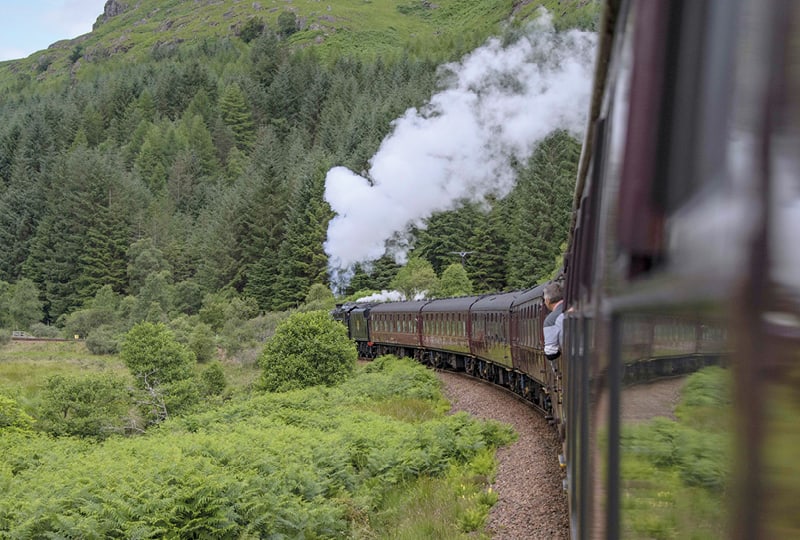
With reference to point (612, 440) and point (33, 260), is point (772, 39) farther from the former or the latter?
point (33, 260)

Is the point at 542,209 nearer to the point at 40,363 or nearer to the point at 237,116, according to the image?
the point at 40,363

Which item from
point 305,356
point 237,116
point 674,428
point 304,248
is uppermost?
point 237,116

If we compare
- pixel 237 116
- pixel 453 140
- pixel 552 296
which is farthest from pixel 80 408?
pixel 237 116

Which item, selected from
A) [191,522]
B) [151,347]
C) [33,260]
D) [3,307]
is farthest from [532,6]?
[191,522]

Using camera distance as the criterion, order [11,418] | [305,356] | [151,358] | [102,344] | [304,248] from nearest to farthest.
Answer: [11,418] → [151,358] → [305,356] → [102,344] → [304,248]

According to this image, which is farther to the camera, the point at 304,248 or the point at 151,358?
the point at 304,248

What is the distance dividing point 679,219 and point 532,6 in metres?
182

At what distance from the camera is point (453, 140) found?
50.2 meters

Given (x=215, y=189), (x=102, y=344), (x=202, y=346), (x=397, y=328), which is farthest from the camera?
(x=215, y=189)

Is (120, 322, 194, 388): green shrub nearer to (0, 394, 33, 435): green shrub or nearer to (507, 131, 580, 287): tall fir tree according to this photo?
(0, 394, 33, 435): green shrub

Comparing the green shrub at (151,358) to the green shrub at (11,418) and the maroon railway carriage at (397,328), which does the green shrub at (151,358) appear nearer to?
the green shrub at (11,418)

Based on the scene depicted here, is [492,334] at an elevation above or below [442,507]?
above

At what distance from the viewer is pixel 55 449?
17828 millimetres

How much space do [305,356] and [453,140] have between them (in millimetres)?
25291
